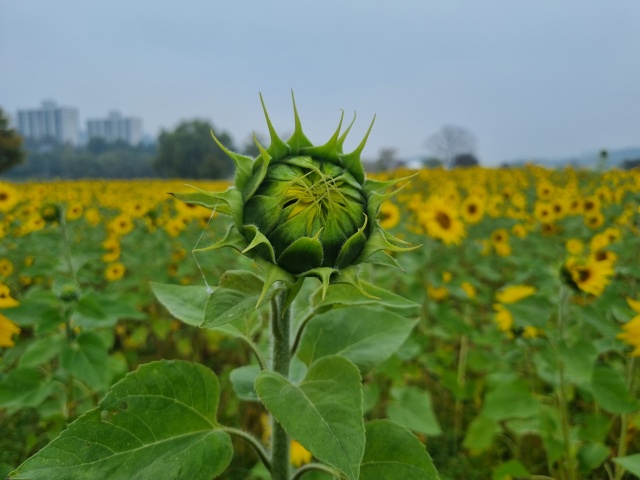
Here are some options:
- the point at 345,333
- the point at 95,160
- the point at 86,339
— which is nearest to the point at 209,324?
the point at 345,333

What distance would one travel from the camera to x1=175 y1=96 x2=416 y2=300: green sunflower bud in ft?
2.46

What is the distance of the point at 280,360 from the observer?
0.90 meters

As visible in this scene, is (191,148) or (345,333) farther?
(191,148)

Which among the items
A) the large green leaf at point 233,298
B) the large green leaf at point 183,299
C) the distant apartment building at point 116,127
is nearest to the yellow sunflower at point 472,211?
the large green leaf at point 183,299

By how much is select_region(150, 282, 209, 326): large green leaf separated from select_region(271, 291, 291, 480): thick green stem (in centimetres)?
15

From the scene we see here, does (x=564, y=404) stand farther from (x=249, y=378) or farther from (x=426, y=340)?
(x=249, y=378)

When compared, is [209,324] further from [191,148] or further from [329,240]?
[191,148]

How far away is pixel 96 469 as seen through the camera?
72 cm

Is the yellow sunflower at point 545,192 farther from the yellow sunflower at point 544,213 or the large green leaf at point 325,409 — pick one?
the large green leaf at point 325,409

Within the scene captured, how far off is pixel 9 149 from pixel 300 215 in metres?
29.3

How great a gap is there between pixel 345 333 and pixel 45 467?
0.55 m

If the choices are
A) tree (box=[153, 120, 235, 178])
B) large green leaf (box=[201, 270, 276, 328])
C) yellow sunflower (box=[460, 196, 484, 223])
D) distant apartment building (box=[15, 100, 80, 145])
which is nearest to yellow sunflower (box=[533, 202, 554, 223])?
yellow sunflower (box=[460, 196, 484, 223])

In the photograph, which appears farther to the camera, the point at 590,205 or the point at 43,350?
the point at 590,205

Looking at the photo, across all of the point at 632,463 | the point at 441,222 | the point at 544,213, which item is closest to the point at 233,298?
the point at 632,463
